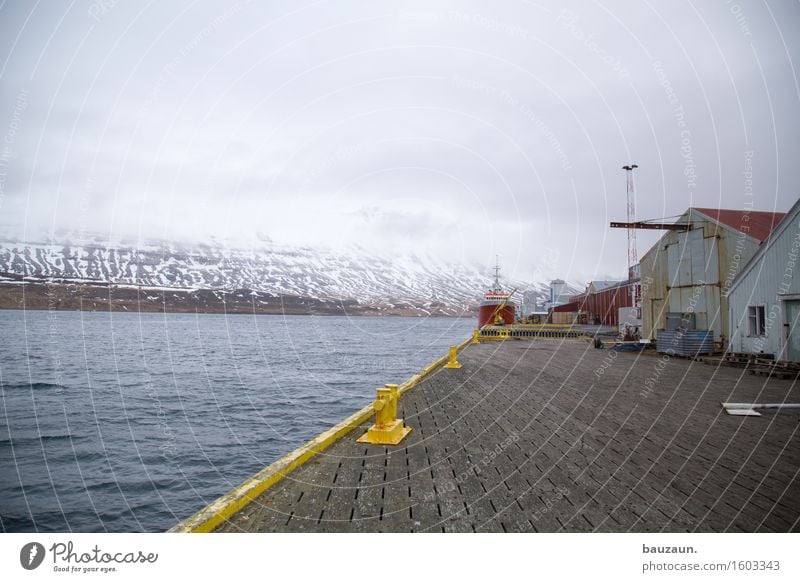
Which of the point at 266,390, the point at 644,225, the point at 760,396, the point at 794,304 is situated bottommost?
the point at 266,390

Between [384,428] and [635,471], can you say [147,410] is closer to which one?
[384,428]

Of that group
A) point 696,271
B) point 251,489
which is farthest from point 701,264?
point 251,489

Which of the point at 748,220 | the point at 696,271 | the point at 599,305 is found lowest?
the point at 599,305

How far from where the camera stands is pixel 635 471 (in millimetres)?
5828

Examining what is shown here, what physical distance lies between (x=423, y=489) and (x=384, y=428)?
2208 millimetres

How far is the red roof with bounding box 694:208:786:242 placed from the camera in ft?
66.3

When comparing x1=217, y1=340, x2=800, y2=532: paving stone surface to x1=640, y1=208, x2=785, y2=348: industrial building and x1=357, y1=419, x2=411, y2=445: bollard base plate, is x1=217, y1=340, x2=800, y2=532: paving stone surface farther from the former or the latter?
x1=640, y1=208, x2=785, y2=348: industrial building

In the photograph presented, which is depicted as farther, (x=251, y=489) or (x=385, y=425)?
(x=385, y=425)

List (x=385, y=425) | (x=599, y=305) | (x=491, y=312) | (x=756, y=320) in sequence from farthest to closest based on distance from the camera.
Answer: (x=491, y=312), (x=599, y=305), (x=756, y=320), (x=385, y=425)

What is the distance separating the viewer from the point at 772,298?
16797 mm

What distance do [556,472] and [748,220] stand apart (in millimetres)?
21970

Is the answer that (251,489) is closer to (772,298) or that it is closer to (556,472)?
(556,472)
